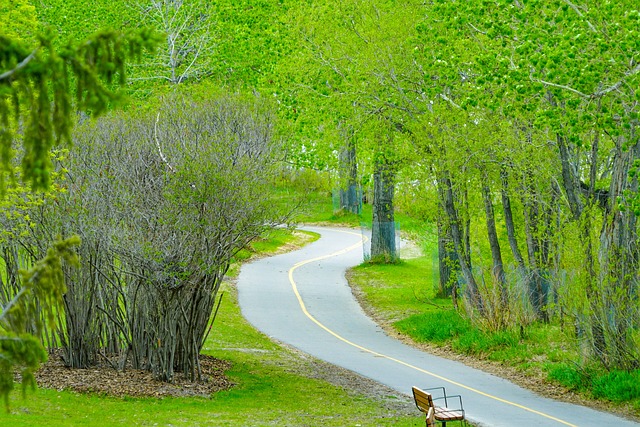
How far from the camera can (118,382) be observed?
57.3 feet

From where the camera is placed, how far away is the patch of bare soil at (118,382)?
17.0 m

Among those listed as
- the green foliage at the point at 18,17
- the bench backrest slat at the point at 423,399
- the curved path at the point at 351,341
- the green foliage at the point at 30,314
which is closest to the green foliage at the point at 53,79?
the green foliage at the point at 30,314

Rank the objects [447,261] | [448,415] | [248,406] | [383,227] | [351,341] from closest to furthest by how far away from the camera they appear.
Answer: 1. [448,415]
2. [248,406]
3. [351,341]
4. [447,261]
5. [383,227]

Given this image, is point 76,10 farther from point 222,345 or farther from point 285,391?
point 285,391

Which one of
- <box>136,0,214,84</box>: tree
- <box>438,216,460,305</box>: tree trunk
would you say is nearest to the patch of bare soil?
<box>438,216,460,305</box>: tree trunk

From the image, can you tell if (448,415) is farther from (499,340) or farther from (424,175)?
(424,175)

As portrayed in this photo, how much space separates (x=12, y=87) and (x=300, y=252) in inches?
1584

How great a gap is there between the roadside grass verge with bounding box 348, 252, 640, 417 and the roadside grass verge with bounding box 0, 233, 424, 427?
3.49 m

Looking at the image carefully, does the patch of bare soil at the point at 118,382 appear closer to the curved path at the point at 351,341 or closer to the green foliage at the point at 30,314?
the curved path at the point at 351,341

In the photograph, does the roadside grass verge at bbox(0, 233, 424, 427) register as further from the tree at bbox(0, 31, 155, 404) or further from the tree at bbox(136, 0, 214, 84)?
the tree at bbox(136, 0, 214, 84)

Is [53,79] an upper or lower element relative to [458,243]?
upper

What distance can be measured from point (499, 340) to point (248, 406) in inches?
315

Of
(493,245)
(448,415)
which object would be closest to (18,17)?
(493,245)

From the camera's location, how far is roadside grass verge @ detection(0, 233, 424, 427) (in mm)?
14953
